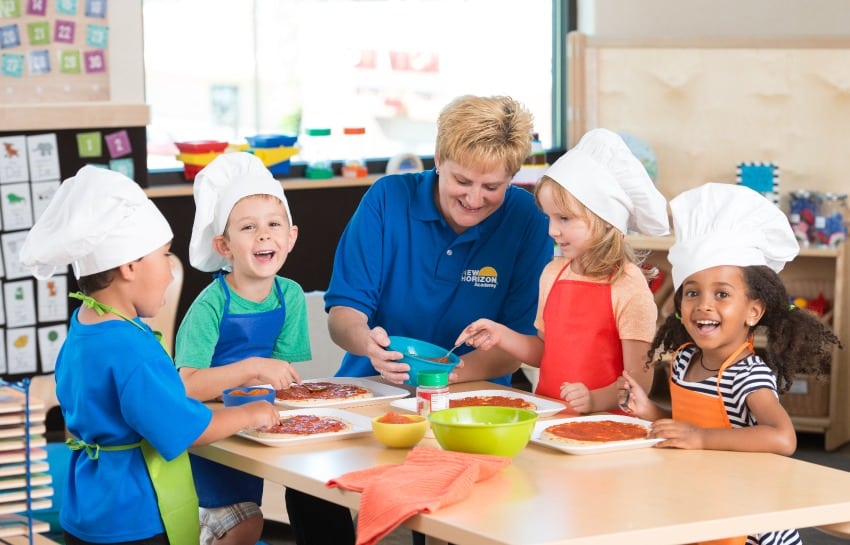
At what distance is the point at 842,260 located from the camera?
4.56 meters

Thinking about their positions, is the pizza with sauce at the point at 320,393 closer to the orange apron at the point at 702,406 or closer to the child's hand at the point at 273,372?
the child's hand at the point at 273,372

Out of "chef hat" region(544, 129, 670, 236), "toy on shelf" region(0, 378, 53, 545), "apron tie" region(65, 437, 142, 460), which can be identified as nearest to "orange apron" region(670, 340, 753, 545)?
"chef hat" region(544, 129, 670, 236)

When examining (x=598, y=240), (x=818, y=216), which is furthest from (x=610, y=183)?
(x=818, y=216)

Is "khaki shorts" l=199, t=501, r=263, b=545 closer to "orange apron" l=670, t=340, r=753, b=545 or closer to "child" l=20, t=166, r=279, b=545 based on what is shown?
"child" l=20, t=166, r=279, b=545

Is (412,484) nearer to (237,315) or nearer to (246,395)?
(246,395)

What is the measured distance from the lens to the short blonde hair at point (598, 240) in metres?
2.41

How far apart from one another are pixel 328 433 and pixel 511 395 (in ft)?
1.54

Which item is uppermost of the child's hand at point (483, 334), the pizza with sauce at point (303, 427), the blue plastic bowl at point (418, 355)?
the child's hand at point (483, 334)

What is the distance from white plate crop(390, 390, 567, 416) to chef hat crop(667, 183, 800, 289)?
0.35 meters

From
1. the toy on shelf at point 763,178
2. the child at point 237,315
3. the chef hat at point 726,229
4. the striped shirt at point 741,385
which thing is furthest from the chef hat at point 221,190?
the toy on shelf at point 763,178

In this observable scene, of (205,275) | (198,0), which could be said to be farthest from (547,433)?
(198,0)

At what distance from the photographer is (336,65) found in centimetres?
502

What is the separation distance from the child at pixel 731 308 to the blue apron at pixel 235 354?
74 cm

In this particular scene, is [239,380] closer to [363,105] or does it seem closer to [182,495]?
[182,495]
